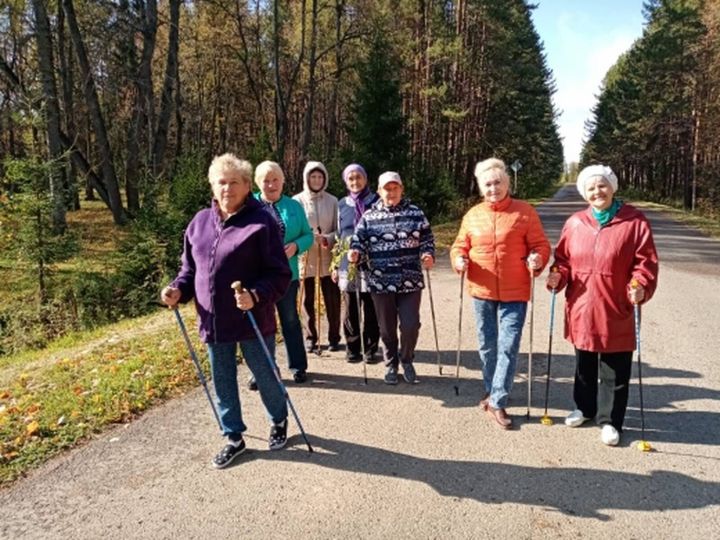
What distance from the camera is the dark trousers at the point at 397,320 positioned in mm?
5164

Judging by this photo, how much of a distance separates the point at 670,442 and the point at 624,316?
3.44 ft

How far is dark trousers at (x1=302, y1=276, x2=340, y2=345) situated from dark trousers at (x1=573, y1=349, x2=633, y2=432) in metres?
2.79

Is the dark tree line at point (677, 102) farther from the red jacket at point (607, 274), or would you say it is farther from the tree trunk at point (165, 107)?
the red jacket at point (607, 274)

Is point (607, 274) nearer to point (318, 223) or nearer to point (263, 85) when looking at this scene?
point (318, 223)

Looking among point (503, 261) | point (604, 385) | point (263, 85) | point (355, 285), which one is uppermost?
point (263, 85)

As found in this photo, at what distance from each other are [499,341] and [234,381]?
2106 millimetres

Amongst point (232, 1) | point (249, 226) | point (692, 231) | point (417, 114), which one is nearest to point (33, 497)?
point (249, 226)

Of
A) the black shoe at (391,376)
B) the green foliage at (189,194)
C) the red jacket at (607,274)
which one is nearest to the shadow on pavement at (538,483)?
the red jacket at (607,274)

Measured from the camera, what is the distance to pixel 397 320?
17.5 feet

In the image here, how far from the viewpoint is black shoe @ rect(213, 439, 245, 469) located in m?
3.79

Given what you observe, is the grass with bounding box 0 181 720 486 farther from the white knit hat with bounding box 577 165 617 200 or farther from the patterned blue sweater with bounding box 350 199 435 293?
the white knit hat with bounding box 577 165 617 200

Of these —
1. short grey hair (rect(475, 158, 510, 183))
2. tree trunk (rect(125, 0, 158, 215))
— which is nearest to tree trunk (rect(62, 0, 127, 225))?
tree trunk (rect(125, 0, 158, 215))

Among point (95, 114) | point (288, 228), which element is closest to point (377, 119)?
point (95, 114)

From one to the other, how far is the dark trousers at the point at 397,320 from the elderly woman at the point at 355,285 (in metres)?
0.38
